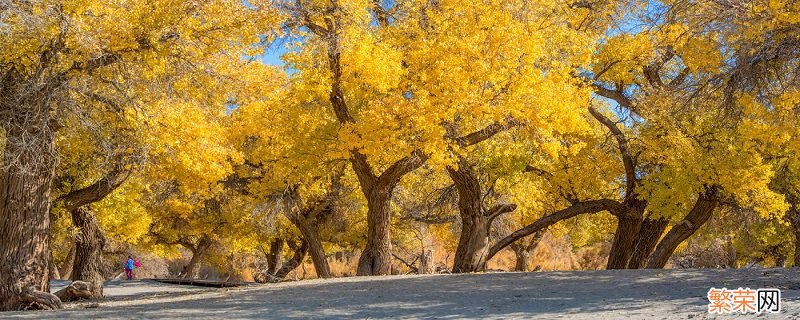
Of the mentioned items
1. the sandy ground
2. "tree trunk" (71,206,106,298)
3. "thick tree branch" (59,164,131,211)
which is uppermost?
"thick tree branch" (59,164,131,211)

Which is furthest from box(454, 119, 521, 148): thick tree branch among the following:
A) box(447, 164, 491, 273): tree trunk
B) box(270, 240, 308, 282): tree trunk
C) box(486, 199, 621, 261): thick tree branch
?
box(270, 240, 308, 282): tree trunk

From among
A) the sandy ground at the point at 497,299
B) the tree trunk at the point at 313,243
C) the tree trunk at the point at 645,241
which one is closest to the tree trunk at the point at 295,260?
the tree trunk at the point at 313,243

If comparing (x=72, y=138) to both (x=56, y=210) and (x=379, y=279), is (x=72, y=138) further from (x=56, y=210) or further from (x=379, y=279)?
(x=379, y=279)

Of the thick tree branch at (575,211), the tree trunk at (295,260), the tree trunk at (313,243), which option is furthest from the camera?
the tree trunk at (295,260)

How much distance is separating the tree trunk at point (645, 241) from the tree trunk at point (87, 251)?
1315 centimetres

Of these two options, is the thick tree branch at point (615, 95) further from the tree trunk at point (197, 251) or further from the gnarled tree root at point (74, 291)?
the tree trunk at point (197, 251)

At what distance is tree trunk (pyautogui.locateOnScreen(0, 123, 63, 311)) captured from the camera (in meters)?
13.2

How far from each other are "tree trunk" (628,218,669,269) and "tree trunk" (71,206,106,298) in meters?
13.2

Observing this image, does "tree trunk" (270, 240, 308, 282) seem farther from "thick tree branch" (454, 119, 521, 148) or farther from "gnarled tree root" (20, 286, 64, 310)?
"gnarled tree root" (20, 286, 64, 310)

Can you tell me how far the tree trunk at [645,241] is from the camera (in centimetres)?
2166

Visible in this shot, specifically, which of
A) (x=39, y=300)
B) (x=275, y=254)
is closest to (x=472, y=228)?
(x=39, y=300)

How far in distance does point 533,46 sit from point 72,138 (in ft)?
27.7

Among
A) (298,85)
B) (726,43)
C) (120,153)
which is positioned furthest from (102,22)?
(726,43)

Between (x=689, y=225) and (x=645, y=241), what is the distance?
3.98ft
